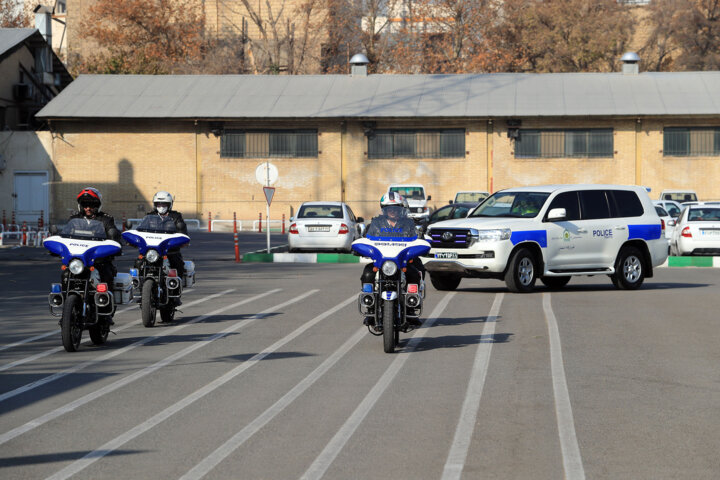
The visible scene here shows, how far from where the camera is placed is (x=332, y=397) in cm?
956

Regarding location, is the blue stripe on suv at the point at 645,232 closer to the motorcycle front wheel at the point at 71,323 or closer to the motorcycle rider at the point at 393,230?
the motorcycle rider at the point at 393,230

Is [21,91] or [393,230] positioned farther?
[21,91]

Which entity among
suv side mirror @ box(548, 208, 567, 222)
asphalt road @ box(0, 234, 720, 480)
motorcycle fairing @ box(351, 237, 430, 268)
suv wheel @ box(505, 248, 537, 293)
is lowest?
asphalt road @ box(0, 234, 720, 480)

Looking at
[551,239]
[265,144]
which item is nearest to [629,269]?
[551,239]

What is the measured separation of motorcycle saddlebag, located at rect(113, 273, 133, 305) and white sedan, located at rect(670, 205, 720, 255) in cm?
2008

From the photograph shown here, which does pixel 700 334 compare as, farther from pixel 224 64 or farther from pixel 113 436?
pixel 224 64

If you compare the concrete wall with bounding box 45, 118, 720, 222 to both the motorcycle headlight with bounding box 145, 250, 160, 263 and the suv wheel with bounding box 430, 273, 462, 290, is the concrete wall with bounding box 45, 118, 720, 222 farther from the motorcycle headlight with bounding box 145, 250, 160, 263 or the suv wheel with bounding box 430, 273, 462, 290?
the motorcycle headlight with bounding box 145, 250, 160, 263

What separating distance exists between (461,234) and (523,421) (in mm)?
12025

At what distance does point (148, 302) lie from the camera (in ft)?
49.1

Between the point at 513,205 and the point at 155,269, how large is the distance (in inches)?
323

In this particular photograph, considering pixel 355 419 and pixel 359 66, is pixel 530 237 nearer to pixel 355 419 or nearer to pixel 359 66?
pixel 355 419

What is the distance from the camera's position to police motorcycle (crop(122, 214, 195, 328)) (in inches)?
593

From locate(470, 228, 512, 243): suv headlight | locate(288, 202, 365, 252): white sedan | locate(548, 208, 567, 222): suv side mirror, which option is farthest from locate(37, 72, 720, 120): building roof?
locate(470, 228, 512, 243): suv headlight

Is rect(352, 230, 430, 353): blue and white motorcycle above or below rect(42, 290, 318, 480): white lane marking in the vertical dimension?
above
